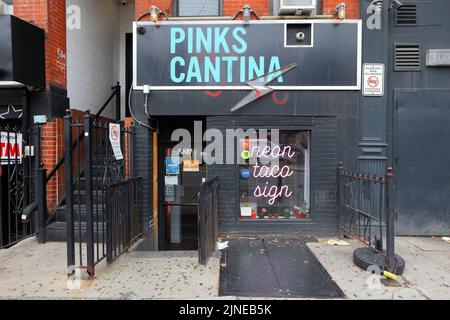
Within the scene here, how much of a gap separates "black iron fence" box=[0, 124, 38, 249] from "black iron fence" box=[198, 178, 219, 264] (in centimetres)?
293

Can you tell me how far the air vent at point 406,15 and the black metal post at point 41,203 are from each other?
275 inches

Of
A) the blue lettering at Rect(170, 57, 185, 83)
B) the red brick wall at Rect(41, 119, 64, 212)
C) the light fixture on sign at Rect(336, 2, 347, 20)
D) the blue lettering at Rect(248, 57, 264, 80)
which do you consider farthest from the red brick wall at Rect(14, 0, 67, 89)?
the light fixture on sign at Rect(336, 2, 347, 20)

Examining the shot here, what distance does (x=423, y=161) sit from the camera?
561 cm

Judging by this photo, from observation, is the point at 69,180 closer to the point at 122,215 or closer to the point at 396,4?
the point at 122,215

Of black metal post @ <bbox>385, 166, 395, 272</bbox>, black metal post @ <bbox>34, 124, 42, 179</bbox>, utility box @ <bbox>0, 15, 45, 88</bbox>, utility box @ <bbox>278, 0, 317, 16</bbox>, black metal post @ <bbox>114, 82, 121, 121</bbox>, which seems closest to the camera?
black metal post @ <bbox>385, 166, 395, 272</bbox>

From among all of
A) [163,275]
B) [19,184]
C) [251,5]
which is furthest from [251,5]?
[19,184]

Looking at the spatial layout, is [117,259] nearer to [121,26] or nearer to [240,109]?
[240,109]

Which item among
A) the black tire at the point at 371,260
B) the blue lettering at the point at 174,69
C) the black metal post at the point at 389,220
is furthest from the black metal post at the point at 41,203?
the black metal post at the point at 389,220

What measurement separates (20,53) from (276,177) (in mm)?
4933

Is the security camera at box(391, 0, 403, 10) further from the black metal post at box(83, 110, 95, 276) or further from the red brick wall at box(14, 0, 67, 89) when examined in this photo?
the red brick wall at box(14, 0, 67, 89)

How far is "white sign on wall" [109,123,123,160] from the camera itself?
4355 millimetres

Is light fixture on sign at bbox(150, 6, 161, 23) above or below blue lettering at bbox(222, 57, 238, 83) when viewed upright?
above

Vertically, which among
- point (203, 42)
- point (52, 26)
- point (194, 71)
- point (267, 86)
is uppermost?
point (52, 26)

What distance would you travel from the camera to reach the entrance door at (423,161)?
18.3 ft
